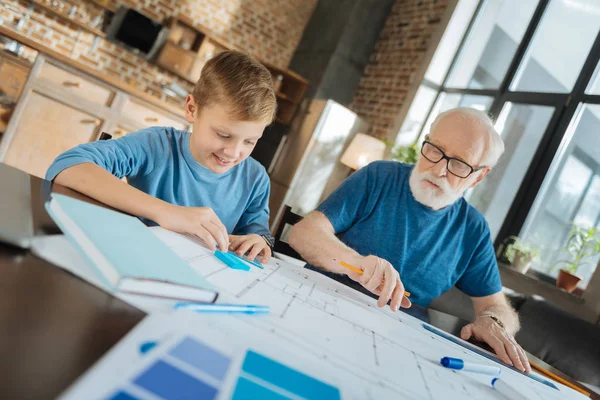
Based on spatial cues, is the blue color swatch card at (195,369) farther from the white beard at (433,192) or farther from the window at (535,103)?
the window at (535,103)

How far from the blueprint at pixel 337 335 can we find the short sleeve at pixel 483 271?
→ 1.95ft

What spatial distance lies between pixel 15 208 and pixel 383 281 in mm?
766

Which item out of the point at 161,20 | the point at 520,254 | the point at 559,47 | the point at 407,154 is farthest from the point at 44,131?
the point at 559,47

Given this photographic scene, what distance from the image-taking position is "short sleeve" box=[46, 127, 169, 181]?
0.90 metres

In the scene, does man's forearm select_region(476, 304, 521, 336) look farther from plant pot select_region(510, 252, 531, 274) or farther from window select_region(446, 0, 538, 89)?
window select_region(446, 0, 538, 89)

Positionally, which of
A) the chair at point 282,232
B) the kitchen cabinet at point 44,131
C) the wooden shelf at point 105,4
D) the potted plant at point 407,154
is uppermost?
the wooden shelf at point 105,4

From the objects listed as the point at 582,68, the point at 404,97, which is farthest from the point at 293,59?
the point at 582,68

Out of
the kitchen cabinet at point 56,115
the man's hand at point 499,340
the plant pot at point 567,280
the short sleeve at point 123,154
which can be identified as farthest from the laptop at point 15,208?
the plant pot at point 567,280

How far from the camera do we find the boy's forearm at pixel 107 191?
861mm

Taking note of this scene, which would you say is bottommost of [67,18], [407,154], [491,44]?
[67,18]

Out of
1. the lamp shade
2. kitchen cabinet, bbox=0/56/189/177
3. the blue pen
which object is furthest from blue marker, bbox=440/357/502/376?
the lamp shade

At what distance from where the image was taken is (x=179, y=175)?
4.10 feet

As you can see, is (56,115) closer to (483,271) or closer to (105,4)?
(105,4)

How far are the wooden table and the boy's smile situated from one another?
758mm
